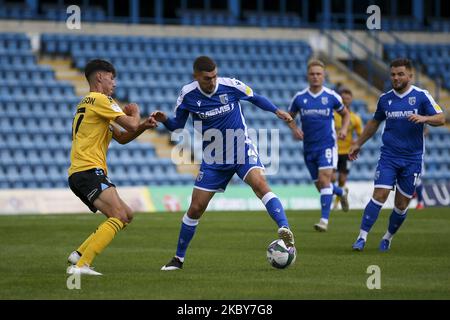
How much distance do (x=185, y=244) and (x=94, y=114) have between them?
1.85m

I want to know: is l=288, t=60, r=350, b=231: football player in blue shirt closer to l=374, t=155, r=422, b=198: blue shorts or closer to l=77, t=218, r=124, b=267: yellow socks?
l=374, t=155, r=422, b=198: blue shorts

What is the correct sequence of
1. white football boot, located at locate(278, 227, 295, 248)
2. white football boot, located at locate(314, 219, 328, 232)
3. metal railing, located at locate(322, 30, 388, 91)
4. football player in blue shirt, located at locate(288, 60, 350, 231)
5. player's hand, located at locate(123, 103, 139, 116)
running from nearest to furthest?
player's hand, located at locate(123, 103, 139, 116), white football boot, located at locate(278, 227, 295, 248), white football boot, located at locate(314, 219, 328, 232), football player in blue shirt, located at locate(288, 60, 350, 231), metal railing, located at locate(322, 30, 388, 91)

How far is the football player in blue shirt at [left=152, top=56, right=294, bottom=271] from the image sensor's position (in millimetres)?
11141

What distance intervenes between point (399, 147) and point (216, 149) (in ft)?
10.0

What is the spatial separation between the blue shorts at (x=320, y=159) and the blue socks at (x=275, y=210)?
21.3ft

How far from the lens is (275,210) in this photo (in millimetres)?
10977

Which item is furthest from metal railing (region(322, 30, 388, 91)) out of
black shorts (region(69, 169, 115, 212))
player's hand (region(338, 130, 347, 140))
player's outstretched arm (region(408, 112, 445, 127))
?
black shorts (region(69, 169, 115, 212))

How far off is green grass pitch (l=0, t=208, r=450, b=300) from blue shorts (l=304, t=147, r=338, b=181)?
1.07 metres

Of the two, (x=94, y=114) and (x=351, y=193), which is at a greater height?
(x=94, y=114)

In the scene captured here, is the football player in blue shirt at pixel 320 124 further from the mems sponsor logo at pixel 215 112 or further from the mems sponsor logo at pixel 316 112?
the mems sponsor logo at pixel 215 112

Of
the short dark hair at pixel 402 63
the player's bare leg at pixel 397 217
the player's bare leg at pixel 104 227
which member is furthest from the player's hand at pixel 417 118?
the player's bare leg at pixel 104 227

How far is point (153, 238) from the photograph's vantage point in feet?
51.2

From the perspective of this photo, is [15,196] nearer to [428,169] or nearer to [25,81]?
[25,81]
